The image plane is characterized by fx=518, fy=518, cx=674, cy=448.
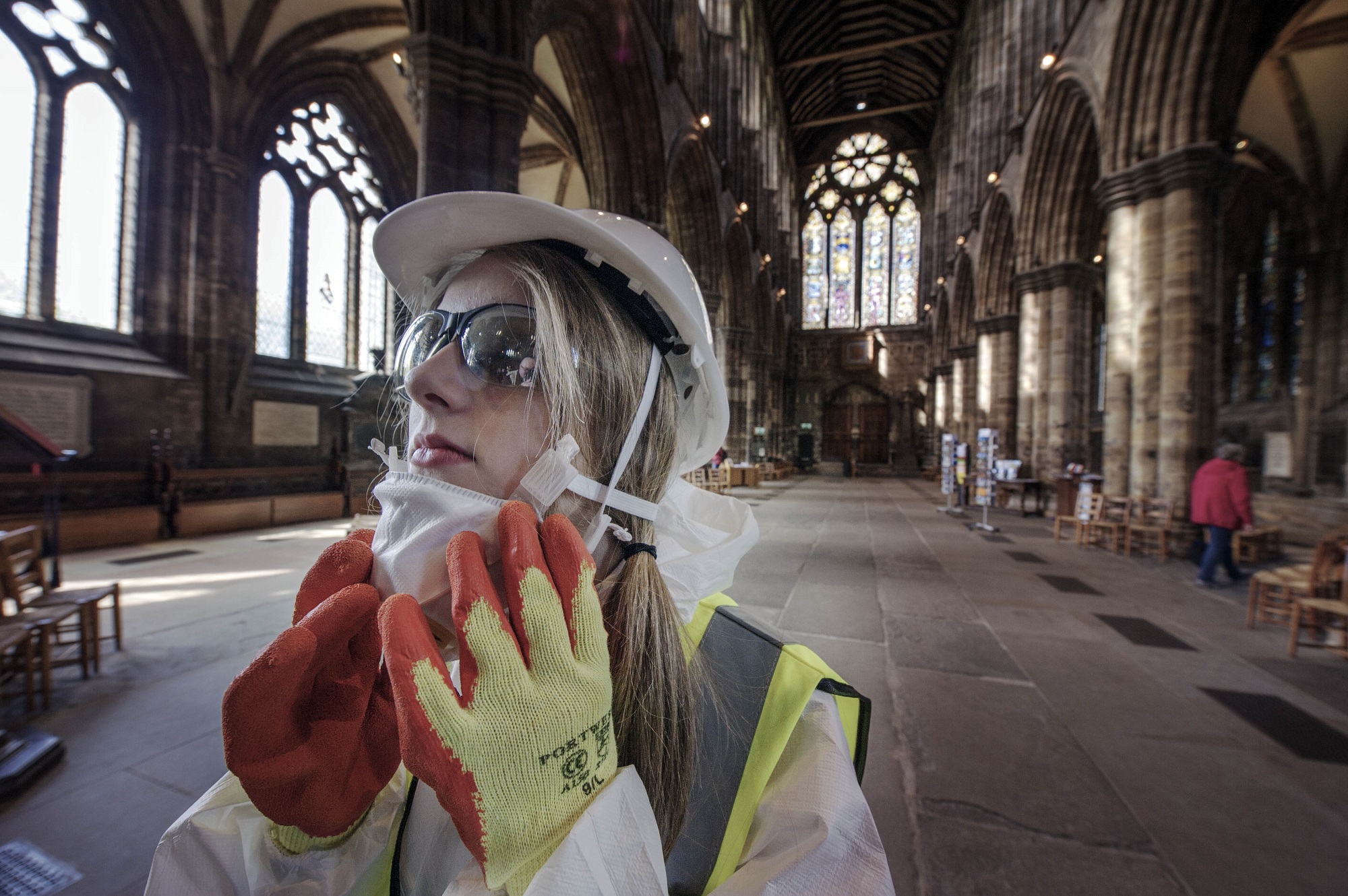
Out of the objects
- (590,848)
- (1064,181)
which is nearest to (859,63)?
(1064,181)

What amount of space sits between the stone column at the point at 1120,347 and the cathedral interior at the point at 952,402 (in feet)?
Result: 0.21

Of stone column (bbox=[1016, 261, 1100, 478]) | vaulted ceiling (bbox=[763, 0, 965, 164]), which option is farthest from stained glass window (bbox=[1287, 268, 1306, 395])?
vaulted ceiling (bbox=[763, 0, 965, 164])

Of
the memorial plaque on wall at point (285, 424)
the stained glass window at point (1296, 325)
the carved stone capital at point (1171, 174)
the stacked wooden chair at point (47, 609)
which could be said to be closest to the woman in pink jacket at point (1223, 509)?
the carved stone capital at point (1171, 174)

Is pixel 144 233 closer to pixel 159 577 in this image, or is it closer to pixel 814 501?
pixel 159 577

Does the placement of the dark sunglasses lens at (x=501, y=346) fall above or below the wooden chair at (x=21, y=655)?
above

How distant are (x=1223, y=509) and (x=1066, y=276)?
22.6 ft

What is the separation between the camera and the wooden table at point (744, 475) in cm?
1530

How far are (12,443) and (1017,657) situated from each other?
19.3ft

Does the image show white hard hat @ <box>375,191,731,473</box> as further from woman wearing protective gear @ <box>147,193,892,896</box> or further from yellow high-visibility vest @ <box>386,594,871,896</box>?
yellow high-visibility vest @ <box>386,594,871,896</box>

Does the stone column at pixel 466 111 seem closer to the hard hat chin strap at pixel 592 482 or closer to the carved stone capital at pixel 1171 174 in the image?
the hard hat chin strap at pixel 592 482

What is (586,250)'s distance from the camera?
939 mm

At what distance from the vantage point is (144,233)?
8.53m

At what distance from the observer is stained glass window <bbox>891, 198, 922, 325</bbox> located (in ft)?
90.9

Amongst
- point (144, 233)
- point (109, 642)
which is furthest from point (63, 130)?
point (109, 642)
